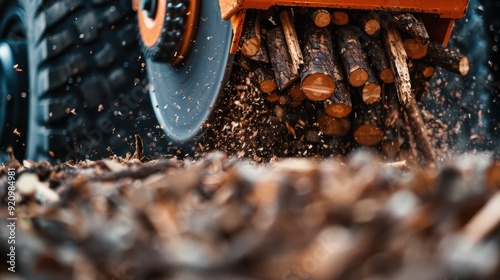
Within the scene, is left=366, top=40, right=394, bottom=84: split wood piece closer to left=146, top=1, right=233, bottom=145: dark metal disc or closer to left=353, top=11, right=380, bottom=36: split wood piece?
left=353, top=11, right=380, bottom=36: split wood piece

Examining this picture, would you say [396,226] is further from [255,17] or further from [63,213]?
[255,17]

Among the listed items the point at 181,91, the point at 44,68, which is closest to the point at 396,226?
the point at 181,91

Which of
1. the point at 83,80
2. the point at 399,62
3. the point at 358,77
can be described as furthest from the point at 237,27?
the point at 83,80

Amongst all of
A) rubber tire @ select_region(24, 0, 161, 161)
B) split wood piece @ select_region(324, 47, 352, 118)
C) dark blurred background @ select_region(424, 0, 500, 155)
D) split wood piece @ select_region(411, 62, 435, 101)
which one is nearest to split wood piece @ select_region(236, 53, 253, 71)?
split wood piece @ select_region(324, 47, 352, 118)

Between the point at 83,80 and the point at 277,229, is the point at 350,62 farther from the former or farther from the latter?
the point at 277,229

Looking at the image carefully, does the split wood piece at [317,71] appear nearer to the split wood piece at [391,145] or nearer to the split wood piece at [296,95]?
the split wood piece at [296,95]

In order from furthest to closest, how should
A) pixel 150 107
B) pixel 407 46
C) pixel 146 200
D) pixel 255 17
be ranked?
pixel 150 107
pixel 407 46
pixel 255 17
pixel 146 200
